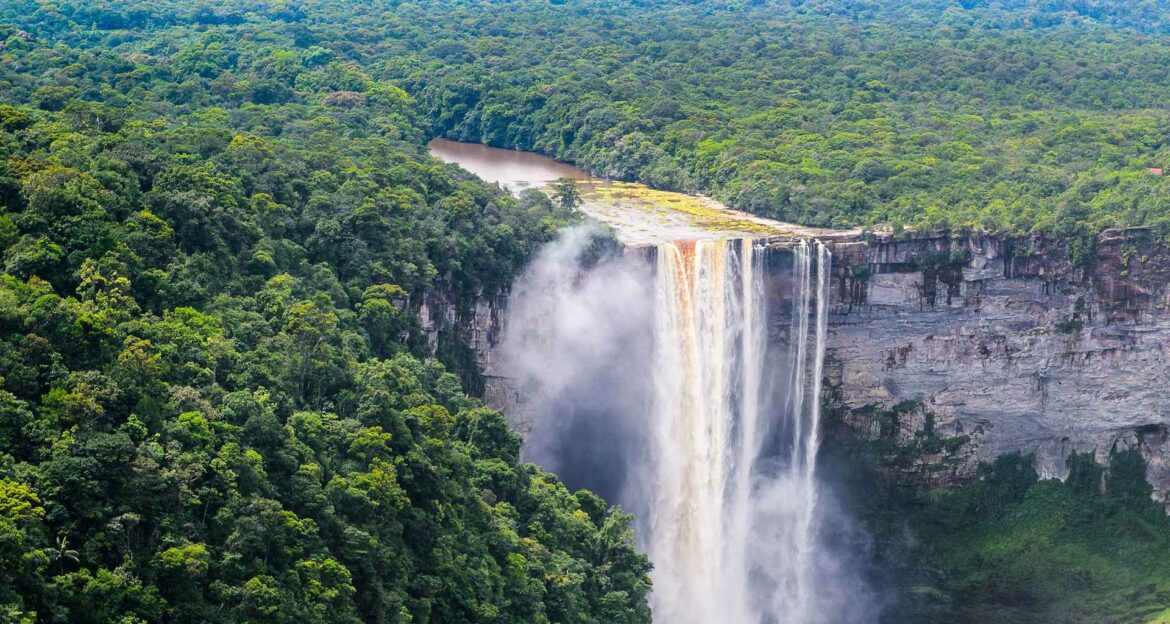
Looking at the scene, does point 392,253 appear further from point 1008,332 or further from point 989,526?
point 989,526

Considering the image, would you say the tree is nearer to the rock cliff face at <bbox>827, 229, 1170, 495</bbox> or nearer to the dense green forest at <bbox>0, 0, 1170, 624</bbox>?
the dense green forest at <bbox>0, 0, 1170, 624</bbox>

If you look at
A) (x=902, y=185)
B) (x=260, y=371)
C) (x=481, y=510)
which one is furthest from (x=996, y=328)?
(x=260, y=371)

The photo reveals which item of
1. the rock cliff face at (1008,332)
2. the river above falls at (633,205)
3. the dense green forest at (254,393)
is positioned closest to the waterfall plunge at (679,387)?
the rock cliff face at (1008,332)

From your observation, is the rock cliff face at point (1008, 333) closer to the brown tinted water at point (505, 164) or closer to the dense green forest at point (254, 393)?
the dense green forest at point (254, 393)

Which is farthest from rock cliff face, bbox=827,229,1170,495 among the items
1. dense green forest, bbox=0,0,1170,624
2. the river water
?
the river water

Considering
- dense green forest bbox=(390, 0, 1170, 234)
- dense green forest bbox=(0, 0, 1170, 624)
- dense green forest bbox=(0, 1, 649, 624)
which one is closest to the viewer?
dense green forest bbox=(0, 1, 649, 624)

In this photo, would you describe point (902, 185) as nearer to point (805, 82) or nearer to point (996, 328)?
point (996, 328)
